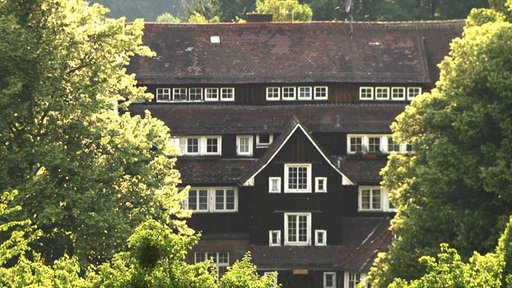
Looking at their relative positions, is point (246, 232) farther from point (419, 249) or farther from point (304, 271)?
point (419, 249)

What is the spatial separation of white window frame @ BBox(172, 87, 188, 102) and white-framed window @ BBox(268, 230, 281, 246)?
804 centimetres

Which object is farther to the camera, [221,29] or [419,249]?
[221,29]

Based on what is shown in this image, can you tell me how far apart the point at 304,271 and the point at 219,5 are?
5258 cm

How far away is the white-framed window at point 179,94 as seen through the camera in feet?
245

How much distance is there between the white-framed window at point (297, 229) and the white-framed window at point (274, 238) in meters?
0.30

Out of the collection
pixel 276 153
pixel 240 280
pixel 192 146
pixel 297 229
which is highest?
pixel 192 146

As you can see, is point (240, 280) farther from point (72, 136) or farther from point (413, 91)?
point (413, 91)

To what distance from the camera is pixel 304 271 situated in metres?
69.3

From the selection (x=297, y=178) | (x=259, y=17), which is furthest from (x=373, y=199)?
(x=259, y=17)

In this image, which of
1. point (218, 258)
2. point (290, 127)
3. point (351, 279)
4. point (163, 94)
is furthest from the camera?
point (163, 94)

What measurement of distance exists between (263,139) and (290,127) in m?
1.97

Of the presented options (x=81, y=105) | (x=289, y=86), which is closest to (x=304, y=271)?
(x=289, y=86)

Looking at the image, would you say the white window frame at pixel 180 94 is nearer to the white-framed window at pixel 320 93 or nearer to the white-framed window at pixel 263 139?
the white-framed window at pixel 263 139

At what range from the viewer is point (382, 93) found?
247 ft
